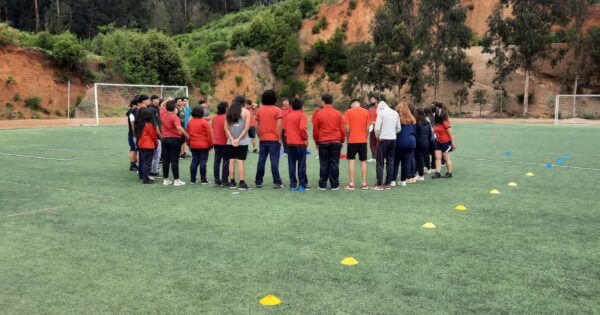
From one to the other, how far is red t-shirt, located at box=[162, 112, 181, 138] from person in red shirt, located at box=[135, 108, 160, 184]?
245 millimetres

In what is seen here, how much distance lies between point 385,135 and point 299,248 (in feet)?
14.5

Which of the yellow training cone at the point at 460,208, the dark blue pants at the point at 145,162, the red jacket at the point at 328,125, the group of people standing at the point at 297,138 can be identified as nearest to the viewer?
the yellow training cone at the point at 460,208

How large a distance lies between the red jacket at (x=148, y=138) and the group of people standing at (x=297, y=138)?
0.02m

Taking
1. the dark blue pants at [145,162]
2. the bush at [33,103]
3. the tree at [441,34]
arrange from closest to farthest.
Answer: the dark blue pants at [145,162]
the bush at [33,103]
the tree at [441,34]

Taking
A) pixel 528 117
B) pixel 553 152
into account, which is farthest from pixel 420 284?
pixel 528 117

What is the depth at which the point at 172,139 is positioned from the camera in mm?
10219

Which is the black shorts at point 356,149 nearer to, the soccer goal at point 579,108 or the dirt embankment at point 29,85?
the soccer goal at point 579,108

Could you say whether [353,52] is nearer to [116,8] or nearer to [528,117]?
[528,117]

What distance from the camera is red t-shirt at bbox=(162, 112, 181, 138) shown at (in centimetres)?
1009

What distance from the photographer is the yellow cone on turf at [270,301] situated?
167 inches

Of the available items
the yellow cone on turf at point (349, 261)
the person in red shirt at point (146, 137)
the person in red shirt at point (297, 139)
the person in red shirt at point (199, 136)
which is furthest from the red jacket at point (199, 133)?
the yellow cone on turf at point (349, 261)

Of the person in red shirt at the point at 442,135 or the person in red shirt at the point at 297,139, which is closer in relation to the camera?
the person in red shirt at the point at 297,139

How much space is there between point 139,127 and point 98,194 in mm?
1810

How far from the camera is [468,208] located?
789 centimetres
